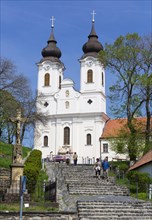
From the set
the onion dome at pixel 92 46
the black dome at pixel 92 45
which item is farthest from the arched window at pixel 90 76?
the black dome at pixel 92 45

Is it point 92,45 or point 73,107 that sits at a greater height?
point 92,45

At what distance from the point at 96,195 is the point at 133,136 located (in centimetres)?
1256

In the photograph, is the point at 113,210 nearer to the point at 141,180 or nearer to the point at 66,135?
the point at 141,180

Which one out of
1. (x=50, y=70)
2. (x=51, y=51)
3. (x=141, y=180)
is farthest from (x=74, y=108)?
(x=141, y=180)

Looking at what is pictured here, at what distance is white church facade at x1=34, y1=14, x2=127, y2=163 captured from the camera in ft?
189

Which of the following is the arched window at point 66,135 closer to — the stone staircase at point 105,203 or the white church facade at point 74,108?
the white church facade at point 74,108

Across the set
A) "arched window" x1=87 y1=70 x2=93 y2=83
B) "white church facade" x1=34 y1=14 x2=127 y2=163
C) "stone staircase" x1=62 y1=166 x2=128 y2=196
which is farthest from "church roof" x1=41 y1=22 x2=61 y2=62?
"stone staircase" x1=62 y1=166 x2=128 y2=196

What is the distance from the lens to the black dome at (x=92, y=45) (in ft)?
199

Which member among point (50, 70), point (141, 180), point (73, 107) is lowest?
point (141, 180)

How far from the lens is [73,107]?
59312mm

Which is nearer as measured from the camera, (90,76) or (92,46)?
(92,46)

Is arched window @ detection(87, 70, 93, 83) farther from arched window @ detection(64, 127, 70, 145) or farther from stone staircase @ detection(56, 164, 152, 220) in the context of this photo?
stone staircase @ detection(56, 164, 152, 220)

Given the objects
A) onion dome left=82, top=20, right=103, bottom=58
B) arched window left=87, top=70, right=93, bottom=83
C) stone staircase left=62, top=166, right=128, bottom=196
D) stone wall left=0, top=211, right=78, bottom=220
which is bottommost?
stone wall left=0, top=211, right=78, bottom=220

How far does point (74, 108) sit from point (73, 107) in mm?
221
